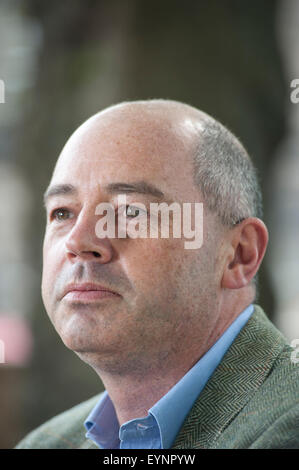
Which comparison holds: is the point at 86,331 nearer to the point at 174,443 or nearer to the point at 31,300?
the point at 174,443

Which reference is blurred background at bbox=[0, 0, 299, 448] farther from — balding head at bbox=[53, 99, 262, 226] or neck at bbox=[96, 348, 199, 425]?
neck at bbox=[96, 348, 199, 425]

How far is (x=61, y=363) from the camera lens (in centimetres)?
309

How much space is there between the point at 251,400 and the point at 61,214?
52 centimetres

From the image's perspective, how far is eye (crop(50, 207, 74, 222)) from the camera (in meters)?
1.31

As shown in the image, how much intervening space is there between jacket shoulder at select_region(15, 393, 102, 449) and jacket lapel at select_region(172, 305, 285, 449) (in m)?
0.41

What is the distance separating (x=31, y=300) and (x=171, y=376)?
2.14 metres

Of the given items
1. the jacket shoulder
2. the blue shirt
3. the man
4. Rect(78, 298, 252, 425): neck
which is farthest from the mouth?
the jacket shoulder

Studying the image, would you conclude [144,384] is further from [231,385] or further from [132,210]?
[132,210]

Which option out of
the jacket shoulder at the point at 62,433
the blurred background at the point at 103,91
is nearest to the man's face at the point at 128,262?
the jacket shoulder at the point at 62,433

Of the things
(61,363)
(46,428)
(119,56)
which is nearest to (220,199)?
(46,428)

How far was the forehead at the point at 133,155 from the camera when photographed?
124cm

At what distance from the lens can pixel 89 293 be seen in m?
1.20

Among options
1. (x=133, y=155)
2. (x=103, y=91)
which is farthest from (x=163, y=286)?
(x=103, y=91)
